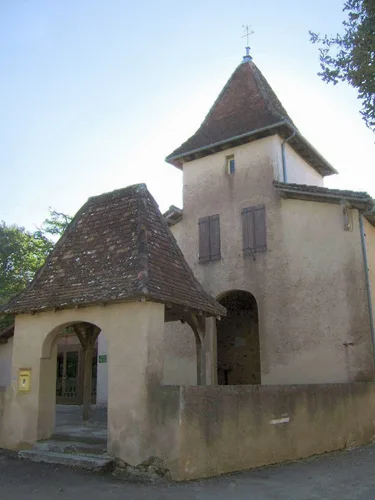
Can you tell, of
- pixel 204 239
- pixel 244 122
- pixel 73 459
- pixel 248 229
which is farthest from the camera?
pixel 244 122

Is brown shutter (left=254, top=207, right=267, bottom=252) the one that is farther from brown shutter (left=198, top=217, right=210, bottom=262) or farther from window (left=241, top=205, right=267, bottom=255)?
brown shutter (left=198, top=217, right=210, bottom=262)

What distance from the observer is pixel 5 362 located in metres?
19.4

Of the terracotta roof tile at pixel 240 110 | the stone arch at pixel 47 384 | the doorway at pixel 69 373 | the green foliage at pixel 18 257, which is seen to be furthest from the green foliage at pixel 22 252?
the stone arch at pixel 47 384

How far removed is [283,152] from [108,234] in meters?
7.89

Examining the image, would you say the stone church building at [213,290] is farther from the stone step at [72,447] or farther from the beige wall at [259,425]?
the stone step at [72,447]

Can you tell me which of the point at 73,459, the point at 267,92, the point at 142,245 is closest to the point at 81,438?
the point at 73,459

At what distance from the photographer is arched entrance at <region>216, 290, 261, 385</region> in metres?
17.8

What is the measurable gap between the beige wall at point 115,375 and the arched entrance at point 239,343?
28.2ft

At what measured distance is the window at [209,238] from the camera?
16.4m

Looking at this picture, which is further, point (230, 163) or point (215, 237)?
point (230, 163)

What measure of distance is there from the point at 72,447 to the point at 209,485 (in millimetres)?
2933

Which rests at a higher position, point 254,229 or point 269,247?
point 254,229

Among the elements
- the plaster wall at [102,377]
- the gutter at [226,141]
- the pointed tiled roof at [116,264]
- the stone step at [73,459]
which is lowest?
the stone step at [73,459]

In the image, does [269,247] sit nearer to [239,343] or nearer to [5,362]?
[239,343]
